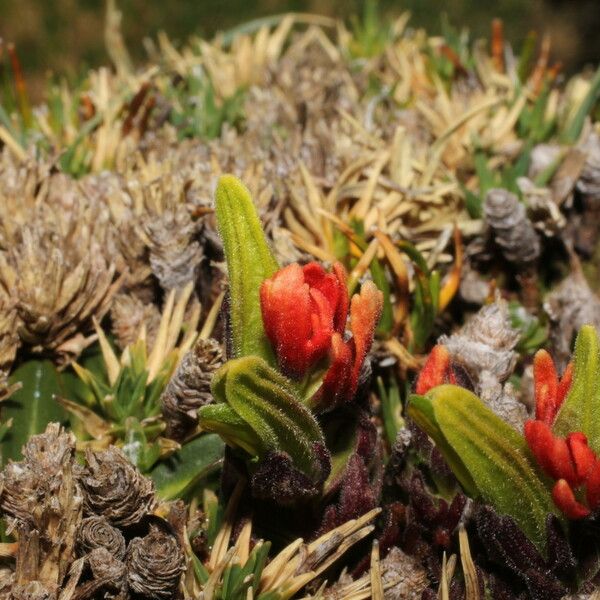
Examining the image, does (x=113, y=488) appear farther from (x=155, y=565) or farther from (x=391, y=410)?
(x=391, y=410)

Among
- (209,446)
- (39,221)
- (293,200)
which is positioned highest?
(39,221)

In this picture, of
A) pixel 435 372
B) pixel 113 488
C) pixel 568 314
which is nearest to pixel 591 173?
pixel 568 314

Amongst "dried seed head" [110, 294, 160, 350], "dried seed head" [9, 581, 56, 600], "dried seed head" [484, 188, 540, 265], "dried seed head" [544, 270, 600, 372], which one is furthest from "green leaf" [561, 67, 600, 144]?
"dried seed head" [9, 581, 56, 600]

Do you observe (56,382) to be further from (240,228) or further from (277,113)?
(277,113)

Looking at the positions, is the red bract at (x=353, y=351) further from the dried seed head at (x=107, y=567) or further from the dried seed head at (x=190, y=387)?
the dried seed head at (x=107, y=567)

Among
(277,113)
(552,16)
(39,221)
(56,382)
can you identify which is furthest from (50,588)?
(552,16)

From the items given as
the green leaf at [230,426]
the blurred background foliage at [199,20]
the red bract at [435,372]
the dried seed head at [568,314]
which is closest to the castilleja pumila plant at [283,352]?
the green leaf at [230,426]

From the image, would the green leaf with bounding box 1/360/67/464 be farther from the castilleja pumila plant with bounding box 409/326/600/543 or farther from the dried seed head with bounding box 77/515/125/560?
the castilleja pumila plant with bounding box 409/326/600/543
